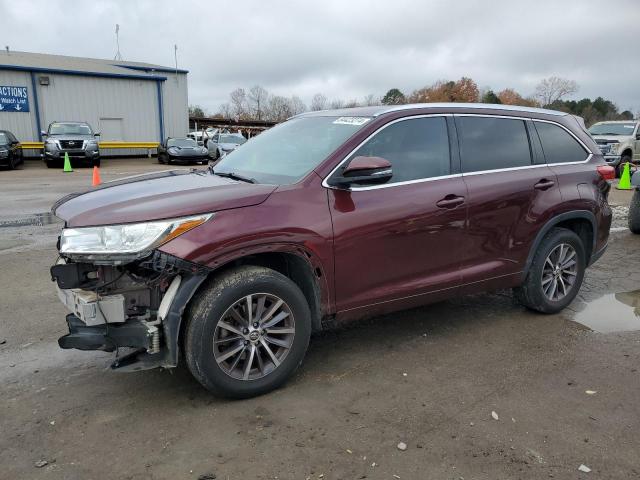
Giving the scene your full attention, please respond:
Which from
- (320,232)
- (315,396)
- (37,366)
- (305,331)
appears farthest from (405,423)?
(37,366)

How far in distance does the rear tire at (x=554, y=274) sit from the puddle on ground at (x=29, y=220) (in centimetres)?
788

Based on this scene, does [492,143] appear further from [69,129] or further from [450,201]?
[69,129]

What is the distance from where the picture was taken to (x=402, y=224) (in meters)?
3.75

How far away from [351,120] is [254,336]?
1.78 metres

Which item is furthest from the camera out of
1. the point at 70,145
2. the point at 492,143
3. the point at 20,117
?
the point at 20,117

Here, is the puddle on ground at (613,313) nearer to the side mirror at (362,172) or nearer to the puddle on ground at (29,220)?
the side mirror at (362,172)

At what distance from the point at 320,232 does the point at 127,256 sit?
3.90ft

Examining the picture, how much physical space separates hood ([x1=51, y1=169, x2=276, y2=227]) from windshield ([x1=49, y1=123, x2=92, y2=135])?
2173 cm

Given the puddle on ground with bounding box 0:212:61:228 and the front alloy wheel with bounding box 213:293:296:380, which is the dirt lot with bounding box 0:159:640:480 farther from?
the puddle on ground with bounding box 0:212:61:228

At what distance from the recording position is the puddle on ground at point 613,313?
470 cm

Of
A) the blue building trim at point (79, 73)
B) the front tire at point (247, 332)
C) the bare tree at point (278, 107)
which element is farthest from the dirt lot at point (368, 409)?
the bare tree at point (278, 107)

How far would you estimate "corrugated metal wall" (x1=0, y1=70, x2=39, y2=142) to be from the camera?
27.3 metres

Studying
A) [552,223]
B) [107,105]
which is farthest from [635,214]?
[107,105]

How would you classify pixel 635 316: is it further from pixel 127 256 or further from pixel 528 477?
pixel 127 256
